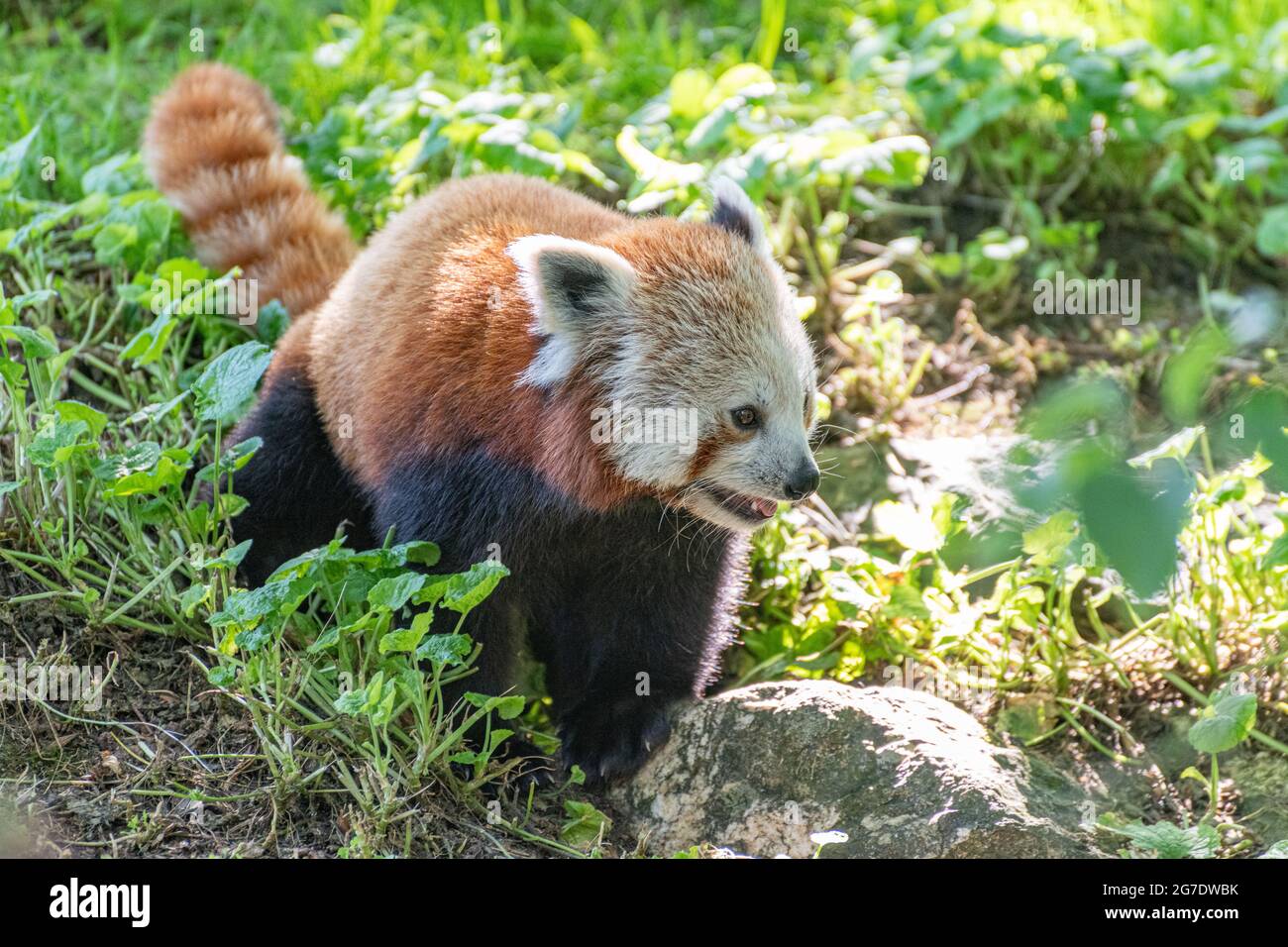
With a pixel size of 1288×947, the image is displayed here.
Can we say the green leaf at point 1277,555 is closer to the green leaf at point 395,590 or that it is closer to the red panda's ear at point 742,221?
the red panda's ear at point 742,221

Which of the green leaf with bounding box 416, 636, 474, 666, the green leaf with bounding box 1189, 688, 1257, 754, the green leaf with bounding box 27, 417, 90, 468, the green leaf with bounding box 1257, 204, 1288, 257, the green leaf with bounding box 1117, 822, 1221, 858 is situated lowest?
the green leaf with bounding box 1117, 822, 1221, 858

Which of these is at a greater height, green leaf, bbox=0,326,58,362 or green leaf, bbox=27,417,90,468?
green leaf, bbox=0,326,58,362

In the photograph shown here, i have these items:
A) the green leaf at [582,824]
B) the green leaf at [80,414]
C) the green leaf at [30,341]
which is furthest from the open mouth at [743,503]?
the green leaf at [30,341]

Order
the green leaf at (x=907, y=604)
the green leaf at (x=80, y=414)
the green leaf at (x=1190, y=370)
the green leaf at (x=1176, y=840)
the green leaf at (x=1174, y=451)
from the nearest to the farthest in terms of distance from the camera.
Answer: the green leaf at (x=1176, y=840), the green leaf at (x=80, y=414), the green leaf at (x=1174, y=451), the green leaf at (x=1190, y=370), the green leaf at (x=907, y=604)

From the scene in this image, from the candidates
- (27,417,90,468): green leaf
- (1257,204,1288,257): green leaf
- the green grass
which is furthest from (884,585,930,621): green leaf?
(27,417,90,468): green leaf

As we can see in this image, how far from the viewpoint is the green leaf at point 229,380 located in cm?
382

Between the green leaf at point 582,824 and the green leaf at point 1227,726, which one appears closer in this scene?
the green leaf at point 1227,726

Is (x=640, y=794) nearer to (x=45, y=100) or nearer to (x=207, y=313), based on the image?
(x=207, y=313)

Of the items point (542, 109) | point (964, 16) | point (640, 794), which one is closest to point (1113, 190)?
point (964, 16)

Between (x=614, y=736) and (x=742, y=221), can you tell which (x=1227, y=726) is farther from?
(x=742, y=221)

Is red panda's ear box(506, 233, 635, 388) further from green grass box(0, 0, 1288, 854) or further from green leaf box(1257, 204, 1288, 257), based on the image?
green leaf box(1257, 204, 1288, 257)

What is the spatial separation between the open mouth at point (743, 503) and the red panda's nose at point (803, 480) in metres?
0.10

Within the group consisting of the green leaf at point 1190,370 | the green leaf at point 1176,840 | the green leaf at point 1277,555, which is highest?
the green leaf at point 1190,370

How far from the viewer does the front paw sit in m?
4.15
